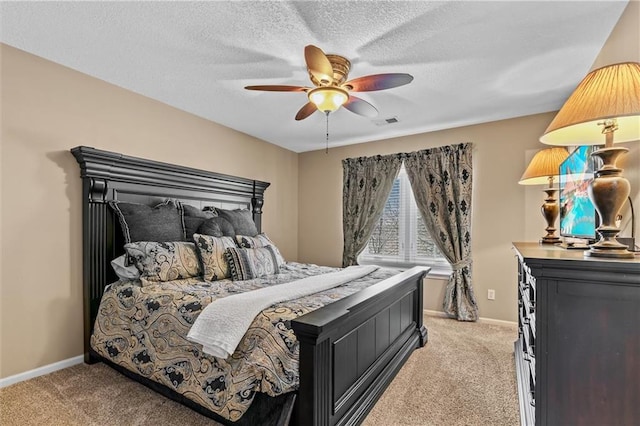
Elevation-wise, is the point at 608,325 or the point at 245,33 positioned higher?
the point at 245,33

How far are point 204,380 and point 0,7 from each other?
101 inches

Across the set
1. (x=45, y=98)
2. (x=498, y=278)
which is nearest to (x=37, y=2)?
(x=45, y=98)

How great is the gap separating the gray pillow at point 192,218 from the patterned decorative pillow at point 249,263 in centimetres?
69

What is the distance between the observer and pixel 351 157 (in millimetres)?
4816

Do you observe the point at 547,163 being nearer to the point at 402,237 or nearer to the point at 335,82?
the point at 335,82

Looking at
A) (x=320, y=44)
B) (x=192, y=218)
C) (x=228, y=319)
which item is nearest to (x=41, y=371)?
(x=192, y=218)

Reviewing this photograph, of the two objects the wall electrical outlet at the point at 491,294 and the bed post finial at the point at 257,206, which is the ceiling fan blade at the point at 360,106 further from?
the wall electrical outlet at the point at 491,294

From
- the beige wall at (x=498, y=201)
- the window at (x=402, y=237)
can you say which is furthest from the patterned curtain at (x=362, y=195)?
the beige wall at (x=498, y=201)

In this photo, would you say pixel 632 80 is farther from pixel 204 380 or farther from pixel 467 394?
pixel 204 380

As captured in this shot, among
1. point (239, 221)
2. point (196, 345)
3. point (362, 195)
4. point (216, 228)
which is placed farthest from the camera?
point (362, 195)

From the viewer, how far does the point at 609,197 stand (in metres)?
1.26

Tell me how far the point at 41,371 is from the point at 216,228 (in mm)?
1761

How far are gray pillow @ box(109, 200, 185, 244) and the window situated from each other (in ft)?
9.15

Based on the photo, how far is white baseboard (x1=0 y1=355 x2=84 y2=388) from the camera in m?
2.28
